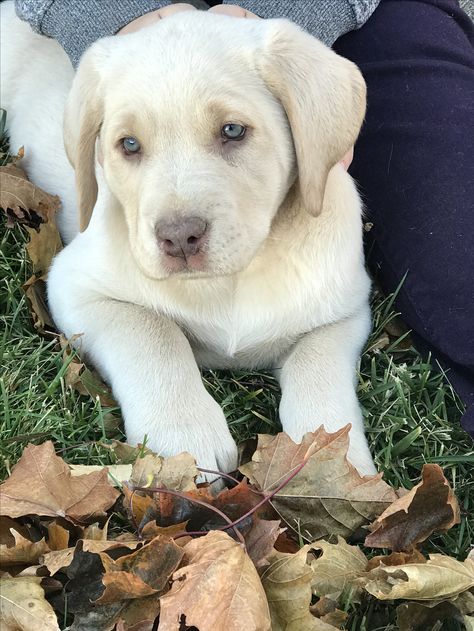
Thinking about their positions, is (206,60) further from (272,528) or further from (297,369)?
(272,528)

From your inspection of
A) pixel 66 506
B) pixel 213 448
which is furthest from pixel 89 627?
pixel 213 448

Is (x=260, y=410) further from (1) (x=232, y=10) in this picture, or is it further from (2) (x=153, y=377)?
(1) (x=232, y=10)

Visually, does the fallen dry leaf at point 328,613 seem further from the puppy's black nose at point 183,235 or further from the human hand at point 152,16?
the human hand at point 152,16

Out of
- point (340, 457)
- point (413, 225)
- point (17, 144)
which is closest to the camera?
point (340, 457)

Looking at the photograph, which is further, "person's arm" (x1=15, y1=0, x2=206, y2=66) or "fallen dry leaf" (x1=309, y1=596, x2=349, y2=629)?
"person's arm" (x1=15, y1=0, x2=206, y2=66)

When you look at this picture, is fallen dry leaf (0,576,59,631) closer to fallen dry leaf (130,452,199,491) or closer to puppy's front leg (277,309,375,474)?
fallen dry leaf (130,452,199,491)

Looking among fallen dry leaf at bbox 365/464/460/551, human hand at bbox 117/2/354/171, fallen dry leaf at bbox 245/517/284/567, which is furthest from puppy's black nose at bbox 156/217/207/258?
human hand at bbox 117/2/354/171
